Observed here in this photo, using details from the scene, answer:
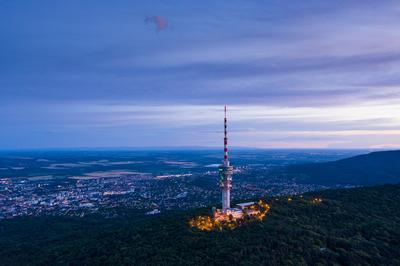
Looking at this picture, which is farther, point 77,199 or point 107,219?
point 77,199

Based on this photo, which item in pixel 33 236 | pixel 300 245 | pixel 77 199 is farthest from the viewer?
pixel 77 199

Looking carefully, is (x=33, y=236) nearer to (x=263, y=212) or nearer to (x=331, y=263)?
(x=263, y=212)

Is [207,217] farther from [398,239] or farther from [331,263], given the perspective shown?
[398,239]

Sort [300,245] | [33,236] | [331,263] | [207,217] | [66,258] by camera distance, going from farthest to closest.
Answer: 1. [33,236]
2. [207,217]
3. [66,258]
4. [300,245]
5. [331,263]

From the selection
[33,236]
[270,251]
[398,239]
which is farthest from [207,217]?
[33,236]

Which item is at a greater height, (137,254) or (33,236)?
(137,254)

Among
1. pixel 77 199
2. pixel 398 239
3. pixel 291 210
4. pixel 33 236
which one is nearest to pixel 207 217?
pixel 291 210
